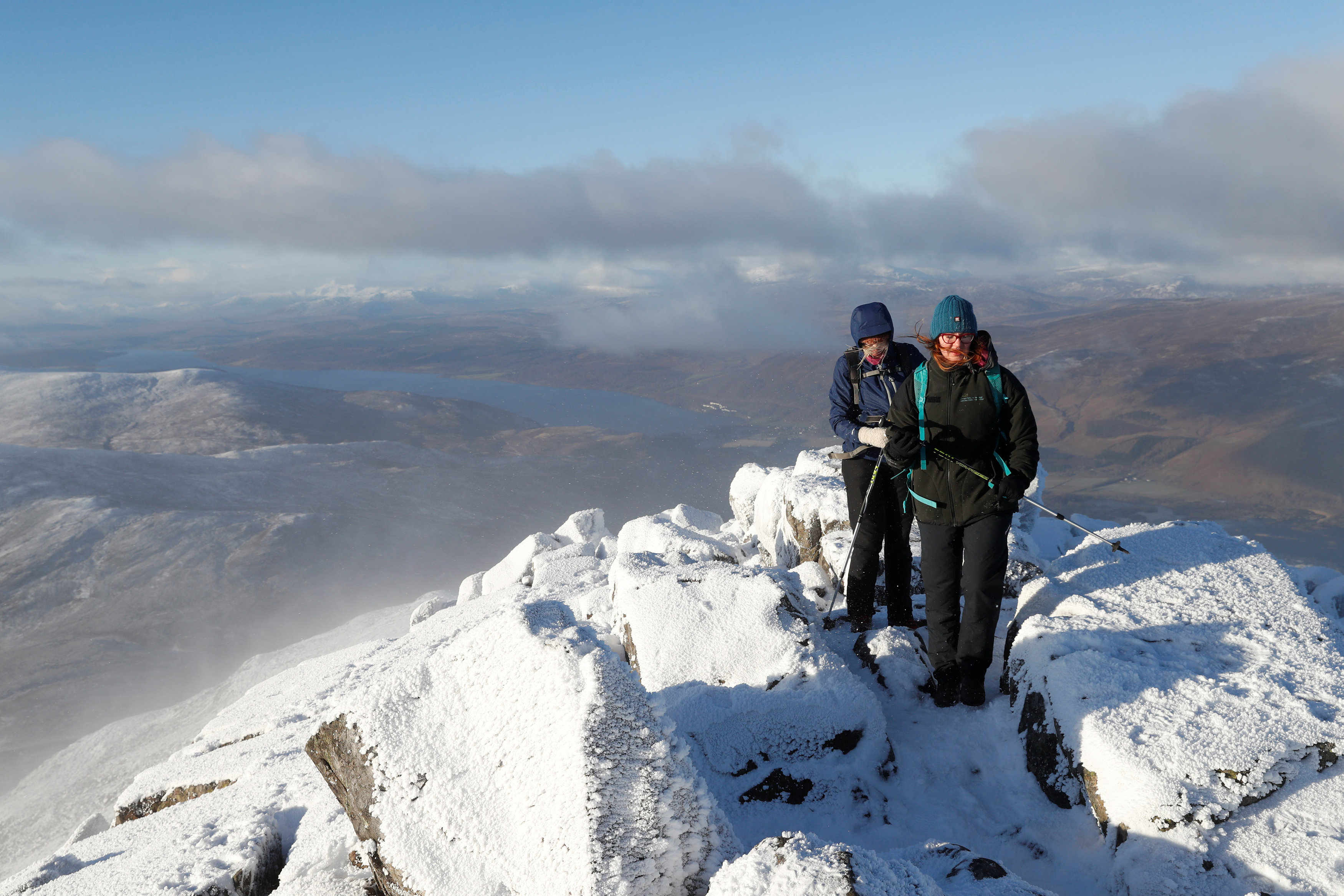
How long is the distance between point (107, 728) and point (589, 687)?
75.0 m

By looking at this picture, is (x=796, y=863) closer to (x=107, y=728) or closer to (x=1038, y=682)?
(x=1038, y=682)

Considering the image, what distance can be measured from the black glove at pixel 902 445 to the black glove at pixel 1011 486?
66 cm

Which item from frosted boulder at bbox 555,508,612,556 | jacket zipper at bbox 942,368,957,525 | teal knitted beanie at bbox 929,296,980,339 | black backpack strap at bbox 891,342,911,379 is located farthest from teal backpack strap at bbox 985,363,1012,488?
frosted boulder at bbox 555,508,612,556

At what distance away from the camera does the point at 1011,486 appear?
5.02 meters

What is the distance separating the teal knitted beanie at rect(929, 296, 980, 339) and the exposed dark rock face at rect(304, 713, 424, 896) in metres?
5.13

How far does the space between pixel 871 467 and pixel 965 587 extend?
75.7 inches

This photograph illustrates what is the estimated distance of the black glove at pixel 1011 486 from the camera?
196 inches

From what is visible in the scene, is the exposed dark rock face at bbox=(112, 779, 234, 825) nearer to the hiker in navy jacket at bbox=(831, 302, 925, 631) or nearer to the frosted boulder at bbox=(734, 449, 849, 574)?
the hiker in navy jacket at bbox=(831, 302, 925, 631)

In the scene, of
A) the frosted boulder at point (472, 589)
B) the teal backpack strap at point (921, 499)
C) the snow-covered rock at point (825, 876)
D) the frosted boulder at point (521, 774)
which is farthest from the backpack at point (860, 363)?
the frosted boulder at point (472, 589)

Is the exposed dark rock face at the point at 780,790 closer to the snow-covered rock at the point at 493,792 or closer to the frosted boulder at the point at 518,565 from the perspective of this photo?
the snow-covered rock at the point at 493,792

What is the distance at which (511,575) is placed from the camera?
18859 millimetres

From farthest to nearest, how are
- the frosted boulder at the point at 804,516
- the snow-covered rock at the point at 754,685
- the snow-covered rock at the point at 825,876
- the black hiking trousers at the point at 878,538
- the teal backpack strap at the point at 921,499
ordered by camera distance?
the frosted boulder at the point at 804,516, the black hiking trousers at the point at 878,538, the teal backpack strap at the point at 921,499, the snow-covered rock at the point at 754,685, the snow-covered rock at the point at 825,876

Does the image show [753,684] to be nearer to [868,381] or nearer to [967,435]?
[967,435]

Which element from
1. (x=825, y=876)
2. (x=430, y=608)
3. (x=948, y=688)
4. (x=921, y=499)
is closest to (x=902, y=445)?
(x=921, y=499)
